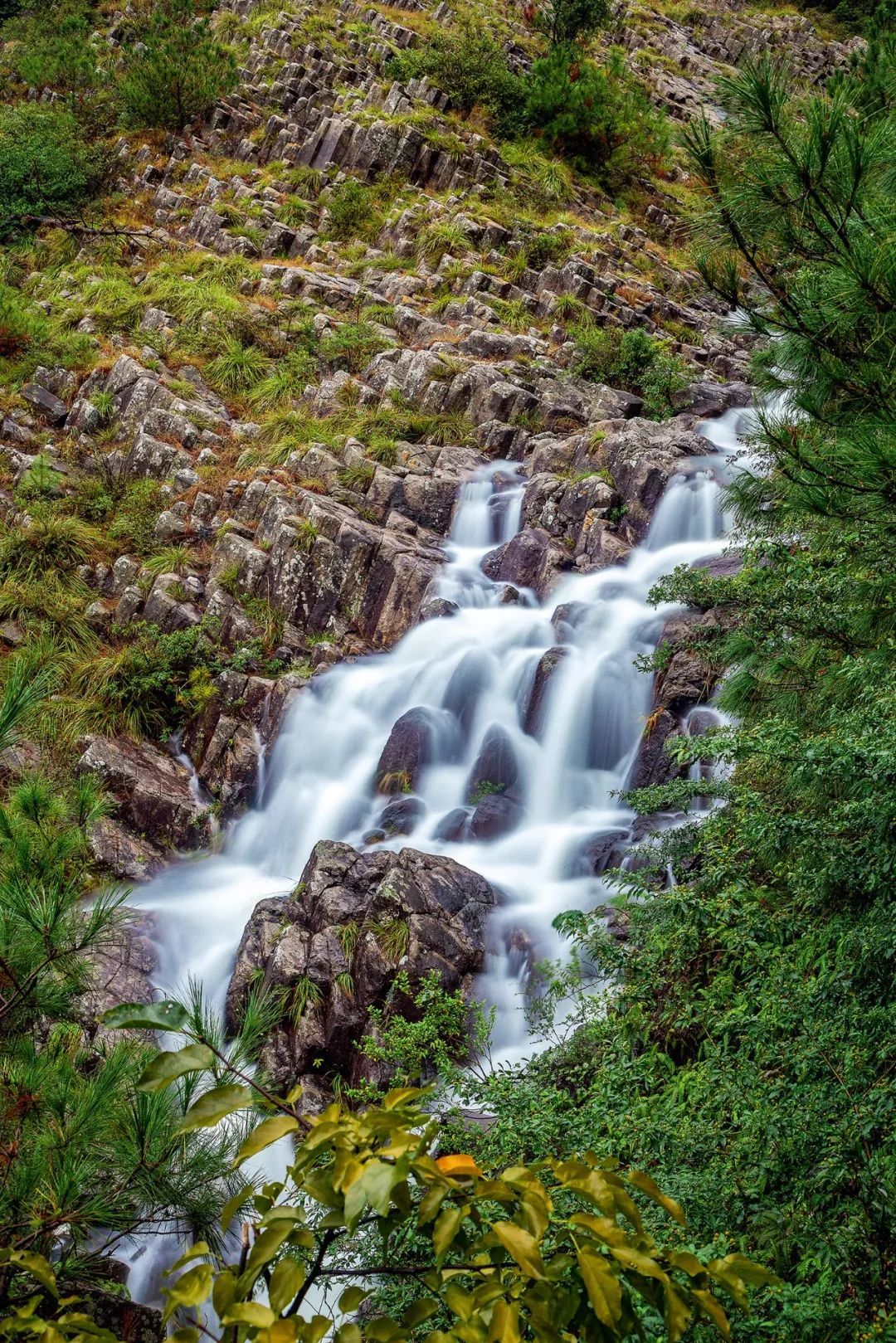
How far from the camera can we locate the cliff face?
11602 millimetres

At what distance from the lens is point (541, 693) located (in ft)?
Result: 33.4

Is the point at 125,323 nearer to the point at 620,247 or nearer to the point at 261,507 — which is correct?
the point at 261,507

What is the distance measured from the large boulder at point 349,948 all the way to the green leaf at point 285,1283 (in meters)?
5.56

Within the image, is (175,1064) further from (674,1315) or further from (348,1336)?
(674,1315)

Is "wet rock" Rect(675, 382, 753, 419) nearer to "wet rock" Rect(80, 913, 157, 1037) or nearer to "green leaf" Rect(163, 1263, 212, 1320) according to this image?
"wet rock" Rect(80, 913, 157, 1037)

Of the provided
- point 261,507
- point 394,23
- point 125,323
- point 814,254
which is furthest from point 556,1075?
point 394,23

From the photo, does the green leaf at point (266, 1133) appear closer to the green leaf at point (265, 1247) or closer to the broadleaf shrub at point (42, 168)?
the green leaf at point (265, 1247)

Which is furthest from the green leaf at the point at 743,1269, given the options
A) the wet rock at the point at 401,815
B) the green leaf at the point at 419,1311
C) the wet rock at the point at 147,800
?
the wet rock at the point at 147,800

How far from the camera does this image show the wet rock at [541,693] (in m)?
10.1

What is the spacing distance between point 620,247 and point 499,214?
295cm

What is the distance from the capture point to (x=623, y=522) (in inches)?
492

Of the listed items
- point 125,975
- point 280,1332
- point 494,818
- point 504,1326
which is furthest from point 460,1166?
point 494,818

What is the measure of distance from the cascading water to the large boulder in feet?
1.39

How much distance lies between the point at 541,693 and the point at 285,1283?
9.07 meters
